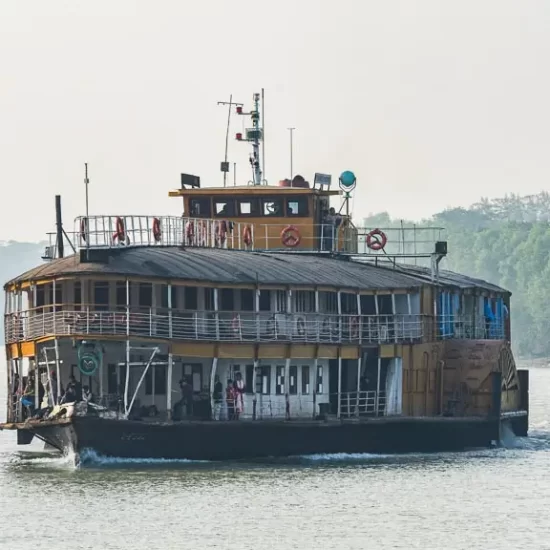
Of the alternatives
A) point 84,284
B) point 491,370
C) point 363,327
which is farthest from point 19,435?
point 491,370

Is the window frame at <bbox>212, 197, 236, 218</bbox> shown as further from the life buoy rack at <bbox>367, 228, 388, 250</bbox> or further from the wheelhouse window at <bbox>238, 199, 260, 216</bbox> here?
the life buoy rack at <bbox>367, 228, 388, 250</bbox>

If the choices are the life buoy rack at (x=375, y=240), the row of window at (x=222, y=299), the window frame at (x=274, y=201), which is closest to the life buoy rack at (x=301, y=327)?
the row of window at (x=222, y=299)

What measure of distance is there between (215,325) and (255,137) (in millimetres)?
17060

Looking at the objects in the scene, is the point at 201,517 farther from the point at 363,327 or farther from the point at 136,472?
the point at 363,327

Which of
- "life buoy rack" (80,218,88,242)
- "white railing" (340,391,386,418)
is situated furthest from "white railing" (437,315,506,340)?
"life buoy rack" (80,218,88,242)

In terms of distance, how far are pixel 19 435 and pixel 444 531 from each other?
60.9 ft

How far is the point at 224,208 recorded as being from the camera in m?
73.8

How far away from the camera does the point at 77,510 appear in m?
50.4

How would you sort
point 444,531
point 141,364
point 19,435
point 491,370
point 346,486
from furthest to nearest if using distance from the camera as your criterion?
point 491,370
point 19,435
point 141,364
point 346,486
point 444,531

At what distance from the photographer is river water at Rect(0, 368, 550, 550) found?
46844 millimetres

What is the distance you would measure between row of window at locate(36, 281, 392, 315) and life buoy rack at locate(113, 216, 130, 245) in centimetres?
430

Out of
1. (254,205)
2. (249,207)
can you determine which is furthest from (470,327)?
(249,207)

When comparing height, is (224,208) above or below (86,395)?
above

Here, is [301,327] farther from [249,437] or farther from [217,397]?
[249,437]
